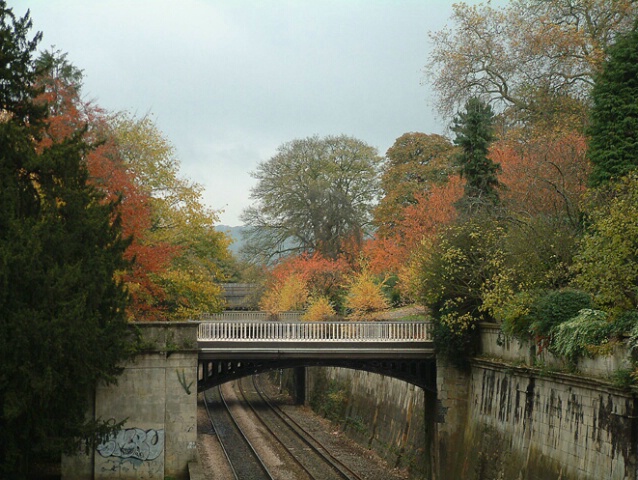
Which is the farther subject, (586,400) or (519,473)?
(519,473)

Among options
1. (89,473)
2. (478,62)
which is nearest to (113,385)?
(89,473)

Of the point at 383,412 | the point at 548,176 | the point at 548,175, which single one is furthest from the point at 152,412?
the point at 548,175

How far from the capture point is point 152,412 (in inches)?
1157

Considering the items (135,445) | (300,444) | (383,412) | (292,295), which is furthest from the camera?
(292,295)

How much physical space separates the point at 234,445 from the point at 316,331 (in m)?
12.0

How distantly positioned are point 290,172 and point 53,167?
4679 cm

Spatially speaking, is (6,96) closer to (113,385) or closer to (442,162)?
(113,385)

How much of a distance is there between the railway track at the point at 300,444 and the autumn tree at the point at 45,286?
38.0ft

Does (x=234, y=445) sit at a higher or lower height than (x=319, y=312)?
lower

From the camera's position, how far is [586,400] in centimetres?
2144

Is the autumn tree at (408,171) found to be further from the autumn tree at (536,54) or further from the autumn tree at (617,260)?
the autumn tree at (617,260)

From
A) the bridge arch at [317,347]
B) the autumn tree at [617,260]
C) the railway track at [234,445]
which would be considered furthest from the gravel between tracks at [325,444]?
the autumn tree at [617,260]

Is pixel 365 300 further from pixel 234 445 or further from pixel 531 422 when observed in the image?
pixel 531 422

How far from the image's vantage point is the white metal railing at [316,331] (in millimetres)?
32000
